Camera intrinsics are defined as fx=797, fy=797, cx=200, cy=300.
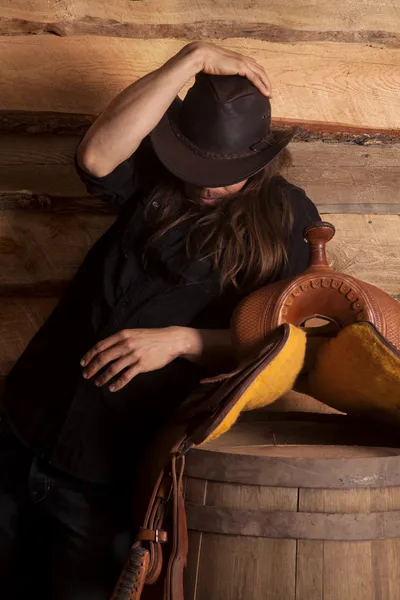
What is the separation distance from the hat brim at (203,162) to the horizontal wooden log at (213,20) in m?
0.61

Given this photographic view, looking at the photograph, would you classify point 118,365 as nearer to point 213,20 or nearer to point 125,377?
point 125,377

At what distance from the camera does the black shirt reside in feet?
6.10

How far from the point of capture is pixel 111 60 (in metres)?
2.41

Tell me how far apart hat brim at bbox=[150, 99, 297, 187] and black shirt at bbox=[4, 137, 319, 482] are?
0.45ft

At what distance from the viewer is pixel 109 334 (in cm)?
187

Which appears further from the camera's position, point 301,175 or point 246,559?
point 301,175

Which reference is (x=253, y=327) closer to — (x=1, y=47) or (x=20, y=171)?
(x=20, y=171)

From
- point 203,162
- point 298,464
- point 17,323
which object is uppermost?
point 203,162

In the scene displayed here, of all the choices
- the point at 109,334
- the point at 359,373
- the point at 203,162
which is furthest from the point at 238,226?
the point at 359,373

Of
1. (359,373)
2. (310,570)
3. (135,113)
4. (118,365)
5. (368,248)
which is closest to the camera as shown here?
(310,570)

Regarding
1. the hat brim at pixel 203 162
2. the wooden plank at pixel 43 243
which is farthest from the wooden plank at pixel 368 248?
the wooden plank at pixel 43 243

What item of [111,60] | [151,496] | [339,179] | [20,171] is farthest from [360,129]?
[151,496]

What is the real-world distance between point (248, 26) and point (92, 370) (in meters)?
1.27

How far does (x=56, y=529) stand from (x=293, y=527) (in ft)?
2.30
